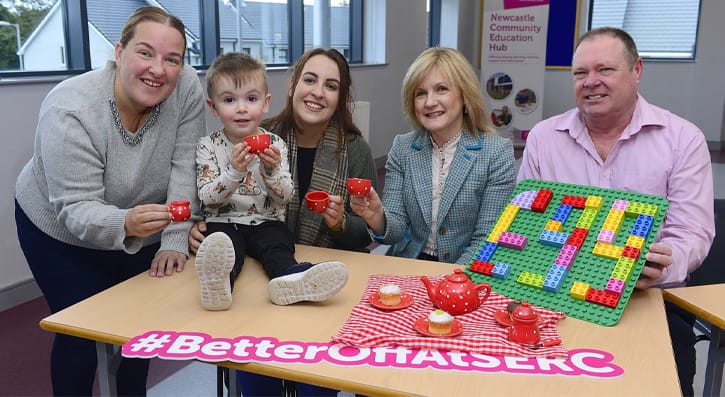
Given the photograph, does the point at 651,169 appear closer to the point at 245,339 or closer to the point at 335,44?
the point at 245,339

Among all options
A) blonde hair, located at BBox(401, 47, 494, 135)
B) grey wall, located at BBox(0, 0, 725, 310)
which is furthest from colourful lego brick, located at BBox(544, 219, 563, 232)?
grey wall, located at BBox(0, 0, 725, 310)

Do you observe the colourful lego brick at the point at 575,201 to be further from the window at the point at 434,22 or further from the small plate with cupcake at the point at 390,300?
the window at the point at 434,22

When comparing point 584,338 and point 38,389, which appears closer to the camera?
point 584,338

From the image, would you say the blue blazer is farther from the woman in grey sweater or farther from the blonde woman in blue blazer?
the woman in grey sweater

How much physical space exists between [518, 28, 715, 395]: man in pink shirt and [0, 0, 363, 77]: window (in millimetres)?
1628

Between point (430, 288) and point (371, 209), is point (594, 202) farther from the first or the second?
point (371, 209)

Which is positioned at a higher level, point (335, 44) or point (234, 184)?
point (335, 44)

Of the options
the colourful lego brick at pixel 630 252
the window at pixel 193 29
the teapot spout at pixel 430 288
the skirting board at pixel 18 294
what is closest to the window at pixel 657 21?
A: the window at pixel 193 29

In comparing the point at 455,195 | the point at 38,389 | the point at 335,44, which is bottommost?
the point at 38,389

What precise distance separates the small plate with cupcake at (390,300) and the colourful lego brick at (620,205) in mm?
629

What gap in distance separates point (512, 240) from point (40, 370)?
2.19 metres

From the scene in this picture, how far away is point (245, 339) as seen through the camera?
1.41 meters

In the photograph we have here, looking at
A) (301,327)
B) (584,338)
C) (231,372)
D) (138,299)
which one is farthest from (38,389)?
(584,338)

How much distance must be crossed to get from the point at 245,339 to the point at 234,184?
1.97ft
